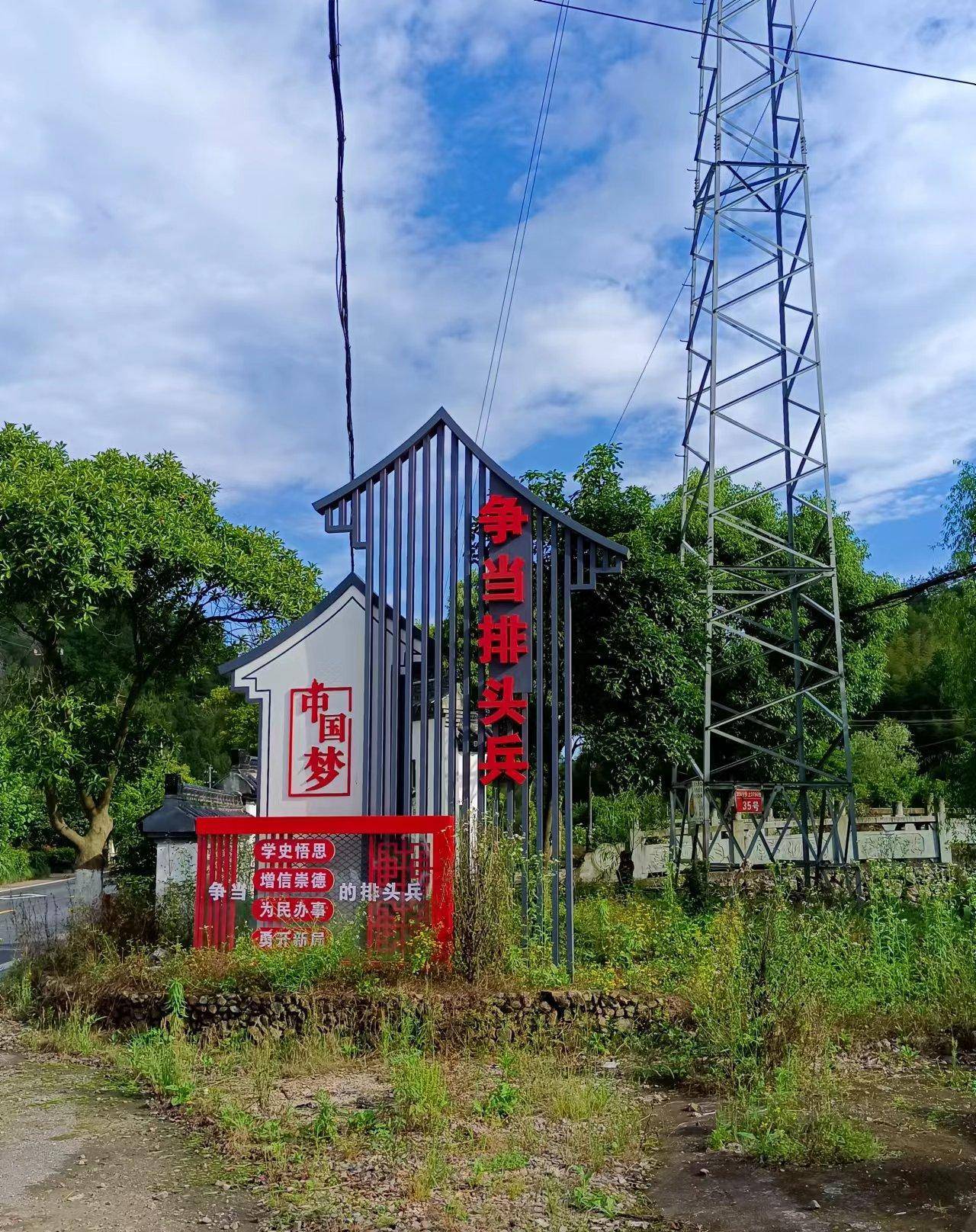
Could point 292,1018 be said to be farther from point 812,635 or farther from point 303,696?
point 812,635

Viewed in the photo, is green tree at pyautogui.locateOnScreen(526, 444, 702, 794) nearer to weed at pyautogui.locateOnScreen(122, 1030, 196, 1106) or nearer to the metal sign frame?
the metal sign frame

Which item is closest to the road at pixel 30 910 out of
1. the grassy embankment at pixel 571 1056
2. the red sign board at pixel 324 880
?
the grassy embankment at pixel 571 1056

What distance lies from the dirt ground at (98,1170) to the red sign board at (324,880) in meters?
2.11

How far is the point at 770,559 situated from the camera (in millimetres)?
27531

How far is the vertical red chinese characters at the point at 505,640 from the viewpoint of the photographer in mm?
9852

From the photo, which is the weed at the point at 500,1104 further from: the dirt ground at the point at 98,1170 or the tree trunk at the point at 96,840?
the tree trunk at the point at 96,840

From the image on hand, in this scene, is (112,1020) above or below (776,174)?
below

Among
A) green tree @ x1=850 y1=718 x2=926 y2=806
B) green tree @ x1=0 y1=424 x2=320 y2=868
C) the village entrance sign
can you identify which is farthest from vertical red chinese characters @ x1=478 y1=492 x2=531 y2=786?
green tree @ x1=850 y1=718 x2=926 y2=806

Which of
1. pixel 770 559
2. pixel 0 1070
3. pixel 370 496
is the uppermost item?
pixel 770 559

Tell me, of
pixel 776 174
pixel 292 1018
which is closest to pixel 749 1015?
pixel 292 1018

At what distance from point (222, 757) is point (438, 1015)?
25180 mm

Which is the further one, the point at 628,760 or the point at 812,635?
the point at 812,635

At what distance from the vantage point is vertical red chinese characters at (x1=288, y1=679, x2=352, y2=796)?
33.7 ft

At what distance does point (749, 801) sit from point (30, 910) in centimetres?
1564
